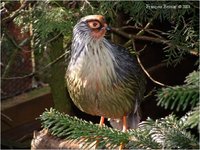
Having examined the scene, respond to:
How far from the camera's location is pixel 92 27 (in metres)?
1.42

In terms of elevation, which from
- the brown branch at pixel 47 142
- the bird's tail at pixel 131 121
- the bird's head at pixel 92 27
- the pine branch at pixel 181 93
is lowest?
the brown branch at pixel 47 142

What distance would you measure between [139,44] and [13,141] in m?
0.98

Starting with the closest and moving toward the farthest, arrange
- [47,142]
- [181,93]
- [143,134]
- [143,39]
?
[181,93], [143,134], [47,142], [143,39]

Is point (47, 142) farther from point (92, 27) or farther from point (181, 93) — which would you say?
point (181, 93)

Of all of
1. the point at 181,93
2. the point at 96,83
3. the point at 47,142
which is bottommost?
the point at 47,142

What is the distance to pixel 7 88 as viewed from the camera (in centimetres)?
293

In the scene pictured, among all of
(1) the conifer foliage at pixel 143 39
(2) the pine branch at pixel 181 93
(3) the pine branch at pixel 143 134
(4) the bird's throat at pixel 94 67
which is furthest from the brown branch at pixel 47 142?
(2) the pine branch at pixel 181 93

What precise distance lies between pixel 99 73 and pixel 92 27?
0.14 metres

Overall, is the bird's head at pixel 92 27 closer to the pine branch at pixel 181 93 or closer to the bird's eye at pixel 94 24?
the bird's eye at pixel 94 24

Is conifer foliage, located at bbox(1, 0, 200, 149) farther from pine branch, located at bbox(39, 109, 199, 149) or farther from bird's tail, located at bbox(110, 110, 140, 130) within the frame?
bird's tail, located at bbox(110, 110, 140, 130)

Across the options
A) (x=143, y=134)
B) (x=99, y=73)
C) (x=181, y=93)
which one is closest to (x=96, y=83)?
(x=99, y=73)

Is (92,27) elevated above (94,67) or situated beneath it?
elevated above

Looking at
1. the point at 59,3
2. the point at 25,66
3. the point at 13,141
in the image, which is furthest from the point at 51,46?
the point at 13,141

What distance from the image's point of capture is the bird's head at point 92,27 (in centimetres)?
140
